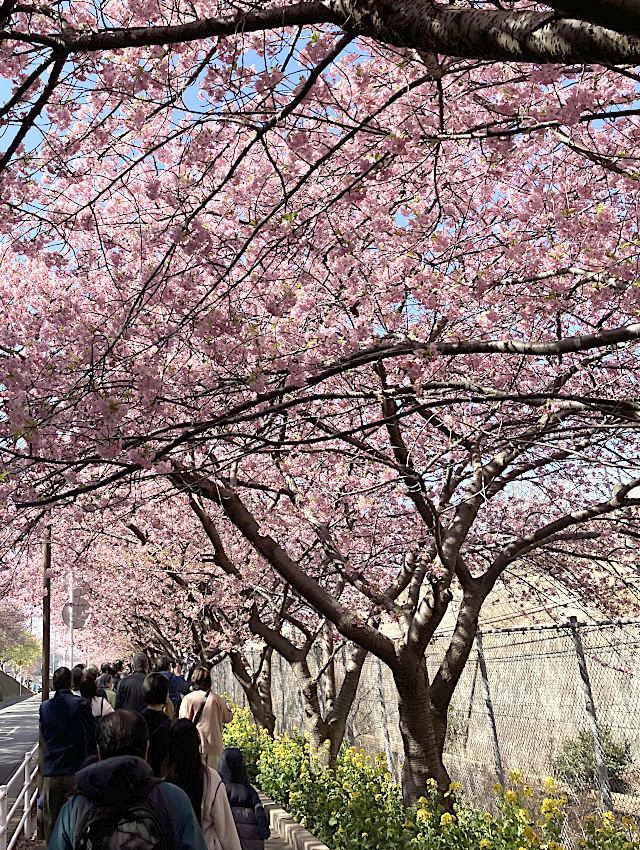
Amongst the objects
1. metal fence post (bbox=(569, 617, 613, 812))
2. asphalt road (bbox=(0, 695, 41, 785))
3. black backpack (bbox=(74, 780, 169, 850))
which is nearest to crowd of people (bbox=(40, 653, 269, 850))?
black backpack (bbox=(74, 780, 169, 850))

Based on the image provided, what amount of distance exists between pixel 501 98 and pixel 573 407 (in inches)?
75.2

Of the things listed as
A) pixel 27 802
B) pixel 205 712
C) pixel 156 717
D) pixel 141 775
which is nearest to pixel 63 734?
pixel 205 712

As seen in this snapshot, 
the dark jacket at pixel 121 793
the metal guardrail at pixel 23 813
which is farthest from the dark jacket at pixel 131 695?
the dark jacket at pixel 121 793

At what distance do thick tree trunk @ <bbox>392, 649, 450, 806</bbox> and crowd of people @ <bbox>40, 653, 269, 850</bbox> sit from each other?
5.07 ft

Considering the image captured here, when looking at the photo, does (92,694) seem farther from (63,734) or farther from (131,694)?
(131,694)

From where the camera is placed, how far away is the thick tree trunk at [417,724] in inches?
269

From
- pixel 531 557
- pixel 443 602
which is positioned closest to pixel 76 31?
pixel 443 602

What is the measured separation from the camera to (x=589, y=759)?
14.3 m

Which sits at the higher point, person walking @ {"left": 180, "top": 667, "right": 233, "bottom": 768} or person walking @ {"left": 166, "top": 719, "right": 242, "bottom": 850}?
person walking @ {"left": 180, "top": 667, "right": 233, "bottom": 768}

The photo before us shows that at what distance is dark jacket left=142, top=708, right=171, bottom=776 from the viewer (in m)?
4.52

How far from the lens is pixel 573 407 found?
5266 mm

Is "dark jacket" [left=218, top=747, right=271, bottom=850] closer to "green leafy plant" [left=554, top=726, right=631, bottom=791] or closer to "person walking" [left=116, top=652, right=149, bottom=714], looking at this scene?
"person walking" [left=116, top=652, right=149, bottom=714]

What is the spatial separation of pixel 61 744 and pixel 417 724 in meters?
2.96

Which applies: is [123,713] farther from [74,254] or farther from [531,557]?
[531,557]
